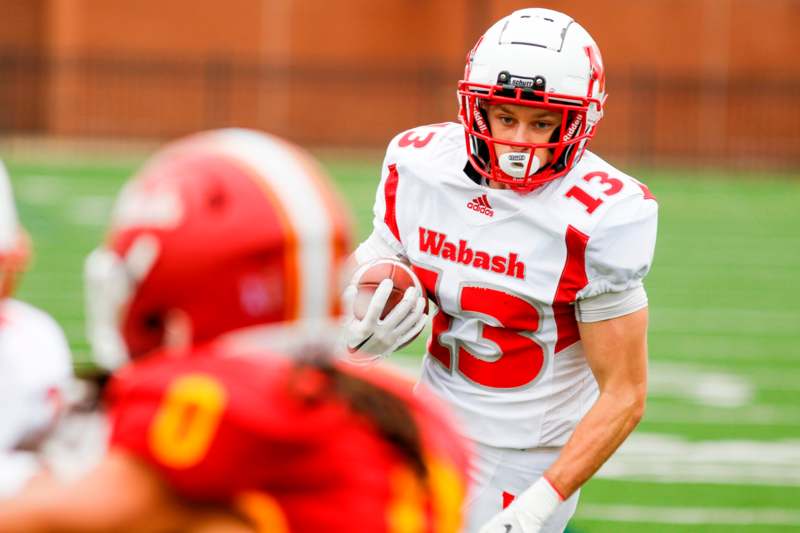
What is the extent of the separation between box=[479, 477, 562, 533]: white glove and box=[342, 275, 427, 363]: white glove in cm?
51

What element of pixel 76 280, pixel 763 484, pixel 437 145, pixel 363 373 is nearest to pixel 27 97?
pixel 76 280

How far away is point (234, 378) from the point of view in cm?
180

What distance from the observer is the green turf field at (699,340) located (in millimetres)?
6617

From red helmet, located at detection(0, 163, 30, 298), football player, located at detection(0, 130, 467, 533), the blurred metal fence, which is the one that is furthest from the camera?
the blurred metal fence

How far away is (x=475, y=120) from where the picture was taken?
11.9 ft

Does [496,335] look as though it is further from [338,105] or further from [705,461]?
[338,105]

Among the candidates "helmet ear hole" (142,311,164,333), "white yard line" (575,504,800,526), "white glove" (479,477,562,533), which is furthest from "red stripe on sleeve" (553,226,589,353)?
"white yard line" (575,504,800,526)

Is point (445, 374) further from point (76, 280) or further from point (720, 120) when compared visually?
point (720, 120)

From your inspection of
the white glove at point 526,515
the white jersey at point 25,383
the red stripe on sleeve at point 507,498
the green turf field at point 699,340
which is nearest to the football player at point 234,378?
the white jersey at point 25,383

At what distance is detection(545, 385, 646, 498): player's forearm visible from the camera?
10.9 ft

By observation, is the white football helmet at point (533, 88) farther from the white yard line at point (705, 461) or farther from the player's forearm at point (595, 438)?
the white yard line at point (705, 461)

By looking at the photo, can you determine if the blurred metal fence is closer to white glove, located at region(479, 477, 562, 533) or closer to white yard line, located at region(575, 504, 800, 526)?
white yard line, located at region(575, 504, 800, 526)

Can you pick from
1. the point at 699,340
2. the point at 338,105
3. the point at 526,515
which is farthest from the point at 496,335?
the point at 338,105

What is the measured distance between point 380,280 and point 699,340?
6.87 metres
